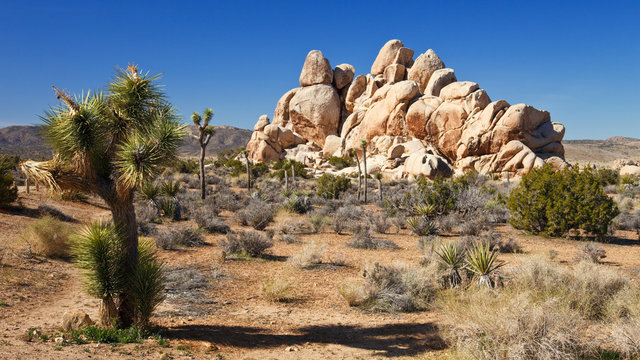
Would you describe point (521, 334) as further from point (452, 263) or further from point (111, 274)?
point (111, 274)

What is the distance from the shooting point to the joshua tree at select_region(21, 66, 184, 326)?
4941mm

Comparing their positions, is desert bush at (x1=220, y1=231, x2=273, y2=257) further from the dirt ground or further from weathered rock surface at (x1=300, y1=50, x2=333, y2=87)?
weathered rock surface at (x1=300, y1=50, x2=333, y2=87)

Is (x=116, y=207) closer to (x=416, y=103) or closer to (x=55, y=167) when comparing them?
(x=55, y=167)

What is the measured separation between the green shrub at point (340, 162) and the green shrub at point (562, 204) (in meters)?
31.0

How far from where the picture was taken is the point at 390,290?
25.1 ft

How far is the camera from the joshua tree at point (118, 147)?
494 cm

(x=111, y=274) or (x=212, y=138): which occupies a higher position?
(x=212, y=138)

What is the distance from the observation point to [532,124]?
37.4 metres

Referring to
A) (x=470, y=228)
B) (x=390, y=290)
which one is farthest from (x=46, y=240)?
(x=470, y=228)

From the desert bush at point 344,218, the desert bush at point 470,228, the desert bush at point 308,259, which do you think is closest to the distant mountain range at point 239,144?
the desert bush at point 344,218

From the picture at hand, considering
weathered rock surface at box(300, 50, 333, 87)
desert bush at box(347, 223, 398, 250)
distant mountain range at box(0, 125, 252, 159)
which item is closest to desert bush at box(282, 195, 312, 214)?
desert bush at box(347, 223, 398, 250)

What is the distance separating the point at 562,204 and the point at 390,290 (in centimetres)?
894

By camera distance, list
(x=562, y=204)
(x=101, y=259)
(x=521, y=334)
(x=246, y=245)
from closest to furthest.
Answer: (x=521, y=334) → (x=101, y=259) → (x=246, y=245) → (x=562, y=204)

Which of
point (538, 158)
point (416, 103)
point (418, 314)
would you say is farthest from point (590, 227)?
point (416, 103)
